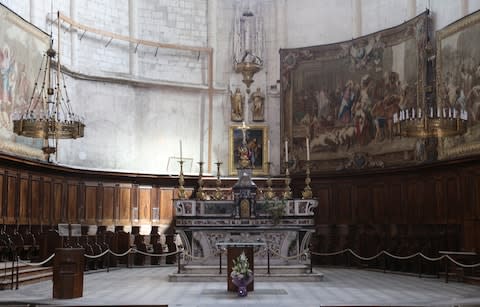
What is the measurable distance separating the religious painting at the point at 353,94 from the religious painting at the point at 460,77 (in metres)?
1.02

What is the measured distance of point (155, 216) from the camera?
25.6 metres

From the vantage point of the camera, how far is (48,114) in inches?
848

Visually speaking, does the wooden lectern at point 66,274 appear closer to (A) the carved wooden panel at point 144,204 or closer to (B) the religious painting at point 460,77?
(B) the religious painting at point 460,77

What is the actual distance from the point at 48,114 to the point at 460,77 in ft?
40.0

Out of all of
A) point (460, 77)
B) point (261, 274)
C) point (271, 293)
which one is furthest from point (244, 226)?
point (460, 77)

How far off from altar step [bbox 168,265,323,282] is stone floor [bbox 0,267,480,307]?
34 cm

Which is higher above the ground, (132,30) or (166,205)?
(132,30)

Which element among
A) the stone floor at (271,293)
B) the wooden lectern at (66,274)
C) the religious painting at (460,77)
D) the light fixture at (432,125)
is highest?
the religious painting at (460,77)

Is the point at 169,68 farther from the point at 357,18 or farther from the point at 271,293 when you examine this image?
the point at 271,293

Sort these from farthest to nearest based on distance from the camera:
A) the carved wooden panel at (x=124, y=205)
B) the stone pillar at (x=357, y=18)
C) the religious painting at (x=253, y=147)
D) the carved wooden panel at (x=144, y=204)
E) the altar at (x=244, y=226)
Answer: the religious painting at (x=253, y=147) → the stone pillar at (x=357, y=18) → the carved wooden panel at (x=144, y=204) → the carved wooden panel at (x=124, y=205) → the altar at (x=244, y=226)

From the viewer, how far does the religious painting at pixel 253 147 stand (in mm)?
26641

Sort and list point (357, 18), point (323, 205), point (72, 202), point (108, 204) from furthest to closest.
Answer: point (357, 18) < point (323, 205) < point (108, 204) < point (72, 202)

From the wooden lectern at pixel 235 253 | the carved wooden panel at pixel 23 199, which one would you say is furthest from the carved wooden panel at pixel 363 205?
the carved wooden panel at pixel 23 199

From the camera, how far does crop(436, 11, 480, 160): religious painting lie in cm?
1947
